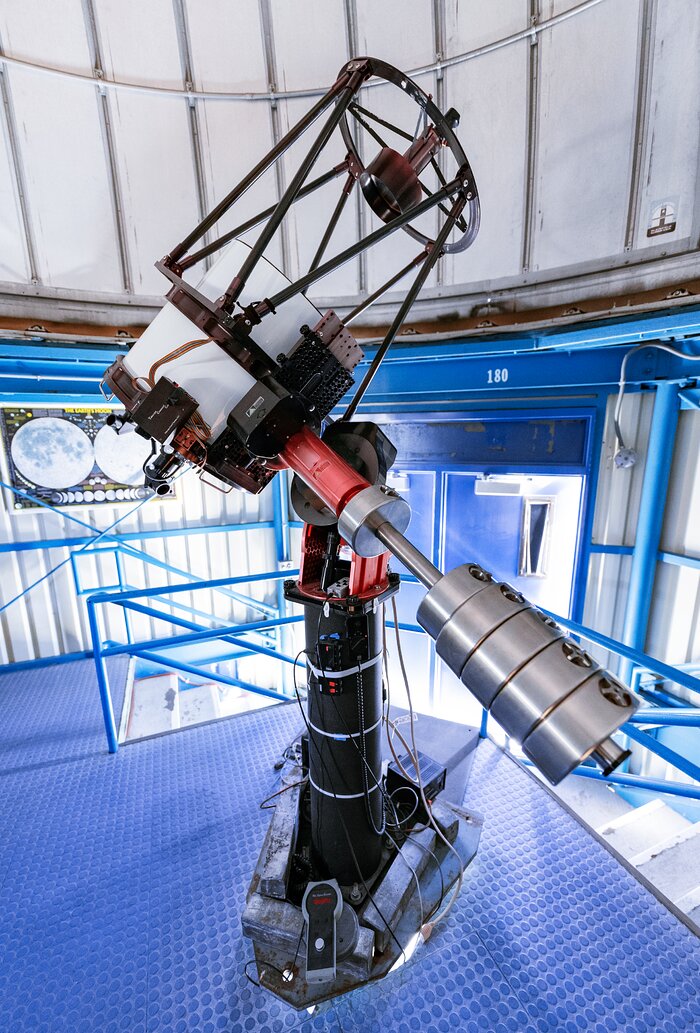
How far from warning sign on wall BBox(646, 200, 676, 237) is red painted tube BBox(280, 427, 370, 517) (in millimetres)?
2997

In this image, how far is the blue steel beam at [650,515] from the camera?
3865 mm

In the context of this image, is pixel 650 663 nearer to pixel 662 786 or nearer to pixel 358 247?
pixel 662 786

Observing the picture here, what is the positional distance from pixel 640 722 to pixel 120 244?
551cm

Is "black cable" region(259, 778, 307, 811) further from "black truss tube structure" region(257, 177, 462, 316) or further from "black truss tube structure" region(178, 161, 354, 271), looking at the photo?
"black truss tube structure" region(178, 161, 354, 271)

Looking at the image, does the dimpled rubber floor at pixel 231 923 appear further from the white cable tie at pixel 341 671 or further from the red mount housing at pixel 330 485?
the red mount housing at pixel 330 485

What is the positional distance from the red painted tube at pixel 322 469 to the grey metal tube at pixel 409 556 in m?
0.22

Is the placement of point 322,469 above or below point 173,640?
above

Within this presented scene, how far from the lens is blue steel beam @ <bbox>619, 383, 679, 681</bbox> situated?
387 cm

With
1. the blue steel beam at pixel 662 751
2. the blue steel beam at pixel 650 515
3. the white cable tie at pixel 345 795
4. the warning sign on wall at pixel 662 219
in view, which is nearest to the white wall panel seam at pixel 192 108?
the warning sign on wall at pixel 662 219

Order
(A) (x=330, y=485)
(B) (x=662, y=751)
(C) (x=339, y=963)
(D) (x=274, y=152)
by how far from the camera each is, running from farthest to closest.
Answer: (B) (x=662, y=751) → (C) (x=339, y=963) → (D) (x=274, y=152) → (A) (x=330, y=485)

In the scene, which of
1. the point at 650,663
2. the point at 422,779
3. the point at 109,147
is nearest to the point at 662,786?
the point at 650,663

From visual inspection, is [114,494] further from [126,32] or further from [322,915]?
[322,915]

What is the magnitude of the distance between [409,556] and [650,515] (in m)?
3.94

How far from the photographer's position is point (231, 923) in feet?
6.33
